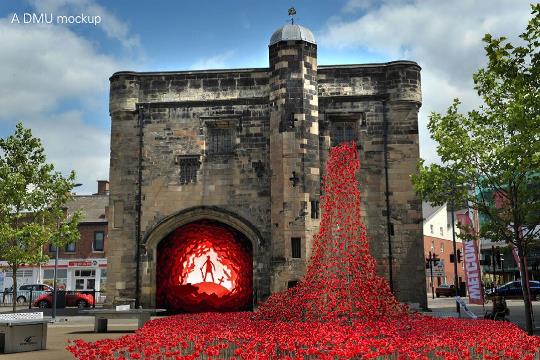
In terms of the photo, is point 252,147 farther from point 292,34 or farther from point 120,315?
point 120,315

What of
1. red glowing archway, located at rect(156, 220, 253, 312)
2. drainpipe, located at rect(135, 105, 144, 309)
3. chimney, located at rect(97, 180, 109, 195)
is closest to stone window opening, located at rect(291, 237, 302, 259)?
red glowing archway, located at rect(156, 220, 253, 312)

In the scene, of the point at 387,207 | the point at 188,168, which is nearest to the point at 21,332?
the point at 188,168

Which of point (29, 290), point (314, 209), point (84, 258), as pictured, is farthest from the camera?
point (84, 258)

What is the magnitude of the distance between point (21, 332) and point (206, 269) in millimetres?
13261

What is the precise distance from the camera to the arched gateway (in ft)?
82.2

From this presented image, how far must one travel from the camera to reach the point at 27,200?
25656 millimetres

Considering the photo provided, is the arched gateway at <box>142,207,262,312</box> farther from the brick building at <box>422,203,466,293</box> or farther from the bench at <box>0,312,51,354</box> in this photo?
the brick building at <box>422,203,466,293</box>

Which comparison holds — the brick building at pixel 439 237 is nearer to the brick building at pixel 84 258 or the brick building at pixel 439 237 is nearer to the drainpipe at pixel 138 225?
the brick building at pixel 84 258

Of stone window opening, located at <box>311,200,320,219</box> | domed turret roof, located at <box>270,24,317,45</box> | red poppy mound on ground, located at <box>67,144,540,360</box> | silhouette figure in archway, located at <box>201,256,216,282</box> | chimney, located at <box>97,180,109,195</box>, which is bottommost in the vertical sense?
red poppy mound on ground, located at <box>67,144,540,360</box>

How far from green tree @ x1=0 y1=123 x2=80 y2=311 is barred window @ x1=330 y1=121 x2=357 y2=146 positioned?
1217 centimetres

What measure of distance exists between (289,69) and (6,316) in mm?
13950

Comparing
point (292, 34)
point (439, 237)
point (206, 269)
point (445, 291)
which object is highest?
point (292, 34)

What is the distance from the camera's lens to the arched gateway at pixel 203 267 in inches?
986

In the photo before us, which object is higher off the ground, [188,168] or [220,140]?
[220,140]
